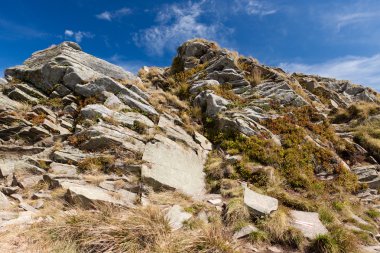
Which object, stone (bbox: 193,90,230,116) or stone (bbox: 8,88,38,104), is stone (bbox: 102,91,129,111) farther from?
stone (bbox: 193,90,230,116)

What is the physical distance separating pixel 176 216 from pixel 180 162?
14.5ft

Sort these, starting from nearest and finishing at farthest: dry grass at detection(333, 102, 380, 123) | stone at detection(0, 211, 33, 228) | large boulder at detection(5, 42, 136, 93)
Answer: stone at detection(0, 211, 33, 228), large boulder at detection(5, 42, 136, 93), dry grass at detection(333, 102, 380, 123)

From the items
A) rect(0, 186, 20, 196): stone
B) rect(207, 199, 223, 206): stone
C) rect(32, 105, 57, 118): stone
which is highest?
rect(32, 105, 57, 118): stone

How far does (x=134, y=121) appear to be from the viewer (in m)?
15.1

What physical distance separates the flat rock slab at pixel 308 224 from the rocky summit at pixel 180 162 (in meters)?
0.06

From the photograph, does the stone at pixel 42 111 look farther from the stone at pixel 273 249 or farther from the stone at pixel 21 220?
the stone at pixel 273 249

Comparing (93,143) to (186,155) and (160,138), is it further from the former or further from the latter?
(186,155)

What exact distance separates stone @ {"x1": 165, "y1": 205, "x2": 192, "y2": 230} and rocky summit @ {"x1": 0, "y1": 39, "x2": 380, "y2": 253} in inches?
2.0

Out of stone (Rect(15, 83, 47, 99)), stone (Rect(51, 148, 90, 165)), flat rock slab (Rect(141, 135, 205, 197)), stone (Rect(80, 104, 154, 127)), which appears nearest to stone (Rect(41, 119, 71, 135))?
stone (Rect(80, 104, 154, 127))

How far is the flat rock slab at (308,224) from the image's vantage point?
898cm

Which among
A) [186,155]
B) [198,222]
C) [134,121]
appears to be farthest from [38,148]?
[198,222]

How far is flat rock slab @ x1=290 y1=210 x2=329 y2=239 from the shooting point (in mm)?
8983

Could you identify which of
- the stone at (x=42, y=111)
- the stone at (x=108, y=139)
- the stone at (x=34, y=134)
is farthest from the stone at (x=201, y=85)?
the stone at (x=34, y=134)

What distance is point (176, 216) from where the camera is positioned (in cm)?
919
